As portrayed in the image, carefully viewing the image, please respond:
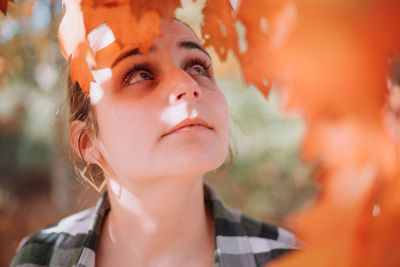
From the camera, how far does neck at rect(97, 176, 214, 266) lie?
3.59 ft

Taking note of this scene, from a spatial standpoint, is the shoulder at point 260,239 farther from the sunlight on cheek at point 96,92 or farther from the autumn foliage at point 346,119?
the autumn foliage at point 346,119

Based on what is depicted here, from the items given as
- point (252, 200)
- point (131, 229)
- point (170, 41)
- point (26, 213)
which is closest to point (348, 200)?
point (170, 41)

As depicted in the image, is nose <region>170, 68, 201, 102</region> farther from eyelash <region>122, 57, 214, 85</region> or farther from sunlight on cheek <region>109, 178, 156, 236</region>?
sunlight on cheek <region>109, 178, 156, 236</region>

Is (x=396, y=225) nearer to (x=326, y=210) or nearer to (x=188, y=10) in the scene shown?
(x=326, y=210)

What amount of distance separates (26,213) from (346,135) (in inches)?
130

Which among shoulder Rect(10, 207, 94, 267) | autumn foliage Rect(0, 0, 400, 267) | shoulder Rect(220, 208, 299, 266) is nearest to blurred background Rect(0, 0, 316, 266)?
shoulder Rect(10, 207, 94, 267)

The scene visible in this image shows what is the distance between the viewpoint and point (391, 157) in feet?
1.42

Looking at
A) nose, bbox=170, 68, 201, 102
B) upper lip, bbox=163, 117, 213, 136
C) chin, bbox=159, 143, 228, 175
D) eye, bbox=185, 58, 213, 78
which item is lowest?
chin, bbox=159, 143, 228, 175

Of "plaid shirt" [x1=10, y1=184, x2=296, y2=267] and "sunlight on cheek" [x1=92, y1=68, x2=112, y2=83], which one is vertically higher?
"sunlight on cheek" [x1=92, y1=68, x2=112, y2=83]

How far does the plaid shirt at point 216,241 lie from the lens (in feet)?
3.75

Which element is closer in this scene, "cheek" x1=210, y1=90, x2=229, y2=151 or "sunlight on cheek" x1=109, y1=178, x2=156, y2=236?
"cheek" x1=210, y1=90, x2=229, y2=151

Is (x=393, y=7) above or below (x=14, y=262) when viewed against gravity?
above

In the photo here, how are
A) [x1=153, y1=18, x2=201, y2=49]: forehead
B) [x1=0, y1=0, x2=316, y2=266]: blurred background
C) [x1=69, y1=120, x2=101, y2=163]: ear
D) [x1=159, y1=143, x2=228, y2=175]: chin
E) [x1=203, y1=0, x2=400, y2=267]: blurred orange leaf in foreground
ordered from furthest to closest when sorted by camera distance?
[x1=0, y1=0, x2=316, y2=266]: blurred background
[x1=69, y1=120, x2=101, y2=163]: ear
[x1=153, y1=18, x2=201, y2=49]: forehead
[x1=159, y1=143, x2=228, y2=175]: chin
[x1=203, y1=0, x2=400, y2=267]: blurred orange leaf in foreground

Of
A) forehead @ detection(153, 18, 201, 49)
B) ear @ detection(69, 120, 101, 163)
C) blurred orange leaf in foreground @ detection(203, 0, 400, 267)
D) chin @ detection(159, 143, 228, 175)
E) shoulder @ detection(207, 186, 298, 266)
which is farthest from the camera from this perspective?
ear @ detection(69, 120, 101, 163)
